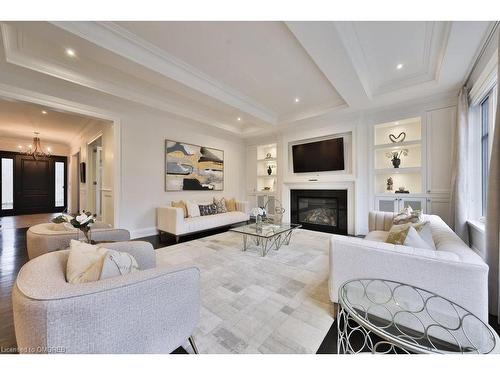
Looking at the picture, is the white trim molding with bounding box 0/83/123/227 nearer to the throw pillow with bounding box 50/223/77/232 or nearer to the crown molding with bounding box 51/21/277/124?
the throw pillow with bounding box 50/223/77/232

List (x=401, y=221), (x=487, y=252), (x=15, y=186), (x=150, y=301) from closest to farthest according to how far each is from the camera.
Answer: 1. (x=150, y=301)
2. (x=487, y=252)
3. (x=401, y=221)
4. (x=15, y=186)

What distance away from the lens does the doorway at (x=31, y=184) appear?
279 inches

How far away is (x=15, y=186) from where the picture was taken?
23.8 ft

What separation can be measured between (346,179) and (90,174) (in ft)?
22.7

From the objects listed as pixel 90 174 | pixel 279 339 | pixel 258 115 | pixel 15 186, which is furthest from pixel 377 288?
pixel 15 186

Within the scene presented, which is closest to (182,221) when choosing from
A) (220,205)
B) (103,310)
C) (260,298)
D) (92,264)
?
(220,205)

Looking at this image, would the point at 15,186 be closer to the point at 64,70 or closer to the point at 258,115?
the point at 64,70

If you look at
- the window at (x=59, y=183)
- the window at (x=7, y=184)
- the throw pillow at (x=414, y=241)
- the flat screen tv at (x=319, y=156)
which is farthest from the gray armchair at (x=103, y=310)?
the window at (x=59, y=183)

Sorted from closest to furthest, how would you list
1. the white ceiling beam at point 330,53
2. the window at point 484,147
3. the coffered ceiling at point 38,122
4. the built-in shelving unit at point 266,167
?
the white ceiling beam at point 330,53 < the window at point 484,147 < the coffered ceiling at point 38,122 < the built-in shelving unit at point 266,167

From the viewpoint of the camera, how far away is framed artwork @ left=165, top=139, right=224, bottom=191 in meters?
4.63

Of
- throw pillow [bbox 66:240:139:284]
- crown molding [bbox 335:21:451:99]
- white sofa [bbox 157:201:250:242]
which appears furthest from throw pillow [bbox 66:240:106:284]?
crown molding [bbox 335:21:451:99]

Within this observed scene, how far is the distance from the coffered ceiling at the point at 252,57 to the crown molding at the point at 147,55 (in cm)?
1

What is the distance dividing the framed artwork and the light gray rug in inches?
77.2

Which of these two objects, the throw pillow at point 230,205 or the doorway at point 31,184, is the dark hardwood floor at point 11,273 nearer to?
the throw pillow at point 230,205
